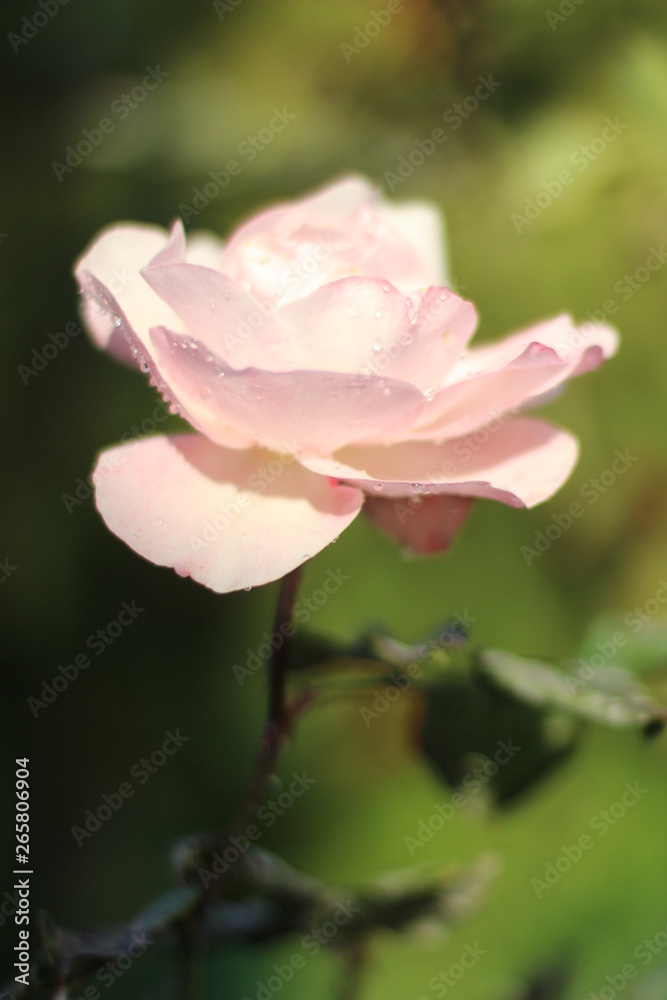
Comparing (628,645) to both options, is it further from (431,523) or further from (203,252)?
(203,252)

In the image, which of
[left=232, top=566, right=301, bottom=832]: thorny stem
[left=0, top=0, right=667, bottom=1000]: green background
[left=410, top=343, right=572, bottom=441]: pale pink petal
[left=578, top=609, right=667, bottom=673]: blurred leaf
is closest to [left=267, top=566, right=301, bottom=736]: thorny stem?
[left=232, top=566, right=301, bottom=832]: thorny stem

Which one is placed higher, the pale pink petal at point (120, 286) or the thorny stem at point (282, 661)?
the pale pink petal at point (120, 286)

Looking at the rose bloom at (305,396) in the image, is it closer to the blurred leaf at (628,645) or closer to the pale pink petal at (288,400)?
the pale pink petal at (288,400)

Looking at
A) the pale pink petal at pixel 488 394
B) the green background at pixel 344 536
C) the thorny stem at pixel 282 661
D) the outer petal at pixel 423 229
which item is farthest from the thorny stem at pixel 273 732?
the green background at pixel 344 536

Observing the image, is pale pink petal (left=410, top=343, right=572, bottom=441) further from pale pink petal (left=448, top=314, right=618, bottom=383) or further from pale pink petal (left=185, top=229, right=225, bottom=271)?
pale pink petal (left=185, top=229, right=225, bottom=271)

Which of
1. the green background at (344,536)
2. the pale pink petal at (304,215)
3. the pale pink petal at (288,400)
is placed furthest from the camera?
the green background at (344,536)

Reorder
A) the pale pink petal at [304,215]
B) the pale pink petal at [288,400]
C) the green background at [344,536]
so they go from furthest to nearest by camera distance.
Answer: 1. the green background at [344,536]
2. the pale pink petal at [304,215]
3. the pale pink petal at [288,400]
